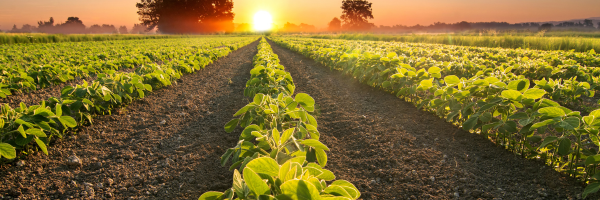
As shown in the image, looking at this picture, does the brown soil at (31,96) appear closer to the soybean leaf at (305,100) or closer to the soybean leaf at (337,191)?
the soybean leaf at (305,100)

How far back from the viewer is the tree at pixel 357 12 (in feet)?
231

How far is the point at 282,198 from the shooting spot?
0.74 m

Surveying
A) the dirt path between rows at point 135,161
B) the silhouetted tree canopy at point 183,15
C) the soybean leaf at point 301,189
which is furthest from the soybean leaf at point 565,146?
the silhouetted tree canopy at point 183,15

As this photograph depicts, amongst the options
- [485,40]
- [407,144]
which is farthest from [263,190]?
[485,40]

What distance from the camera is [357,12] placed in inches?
2803

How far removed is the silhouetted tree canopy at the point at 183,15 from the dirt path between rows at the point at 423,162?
6507 centimetres

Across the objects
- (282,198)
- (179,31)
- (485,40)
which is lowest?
(282,198)

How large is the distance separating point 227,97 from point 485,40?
15.9m

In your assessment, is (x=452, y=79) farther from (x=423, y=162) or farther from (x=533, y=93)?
(x=423, y=162)

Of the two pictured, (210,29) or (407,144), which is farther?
(210,29)

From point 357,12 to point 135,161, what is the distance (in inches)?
2940

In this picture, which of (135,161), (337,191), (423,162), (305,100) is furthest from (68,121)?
(423,162)

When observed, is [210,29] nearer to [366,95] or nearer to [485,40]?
[485,40]

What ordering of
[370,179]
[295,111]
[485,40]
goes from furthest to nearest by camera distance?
1. [485,40]
2. [370,179]
3. [295,111]
